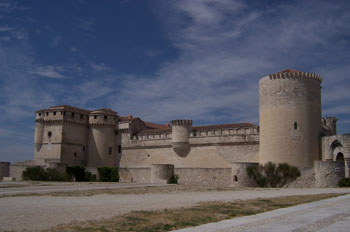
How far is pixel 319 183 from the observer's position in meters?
24.8

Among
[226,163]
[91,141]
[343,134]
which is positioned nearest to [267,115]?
[343,134]

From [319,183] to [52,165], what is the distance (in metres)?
25.3

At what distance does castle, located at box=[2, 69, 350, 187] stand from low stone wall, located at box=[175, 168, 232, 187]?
78 millimetres

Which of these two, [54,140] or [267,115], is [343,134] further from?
[54,140]

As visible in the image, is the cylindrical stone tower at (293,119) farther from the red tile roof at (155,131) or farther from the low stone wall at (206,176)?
Answer: the red tile roof at (155,131)

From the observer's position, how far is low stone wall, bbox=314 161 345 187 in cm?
2441

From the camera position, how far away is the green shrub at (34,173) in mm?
35688

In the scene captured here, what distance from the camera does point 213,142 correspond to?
1388 inches

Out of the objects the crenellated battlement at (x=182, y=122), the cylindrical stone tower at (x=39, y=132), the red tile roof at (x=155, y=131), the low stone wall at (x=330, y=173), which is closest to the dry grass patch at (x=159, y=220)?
the low stone wall at (x=330, y=173)

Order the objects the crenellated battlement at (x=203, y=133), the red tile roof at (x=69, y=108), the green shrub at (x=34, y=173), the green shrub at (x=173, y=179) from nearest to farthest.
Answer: the green shrub at (x=173, y=179) → the crenellated battlement at (x=203, y=133) → the green shrub at (x=34, y=173) → the red tile roof at (x=69, y=108)

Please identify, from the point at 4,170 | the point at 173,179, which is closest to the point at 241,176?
the point at 173,179

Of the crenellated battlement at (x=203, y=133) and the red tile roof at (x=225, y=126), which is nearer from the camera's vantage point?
the crenellated battlement at (x=203, y=133)

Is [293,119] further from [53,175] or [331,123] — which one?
[53,175]

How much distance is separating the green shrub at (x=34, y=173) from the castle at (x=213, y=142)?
106cm
